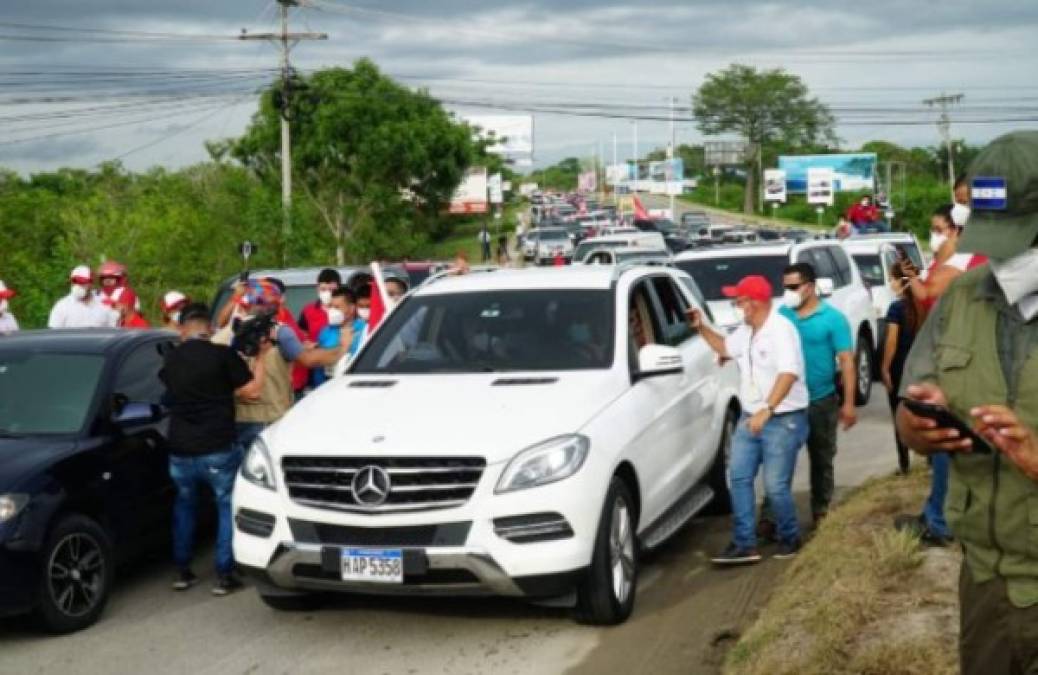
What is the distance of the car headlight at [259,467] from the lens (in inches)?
269

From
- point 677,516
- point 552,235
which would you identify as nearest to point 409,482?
point 677,516

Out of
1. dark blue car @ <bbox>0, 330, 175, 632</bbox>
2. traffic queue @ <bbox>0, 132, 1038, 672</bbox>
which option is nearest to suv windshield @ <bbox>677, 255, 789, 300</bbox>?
traffic queue @ <bbox>0, 132, 1038, 672</bbox>

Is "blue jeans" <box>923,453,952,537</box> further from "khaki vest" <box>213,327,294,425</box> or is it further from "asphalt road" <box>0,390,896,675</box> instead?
"khaki vest" <box>213,327,294,425</box>

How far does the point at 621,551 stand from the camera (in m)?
6.98

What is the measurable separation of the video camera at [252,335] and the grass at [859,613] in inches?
137

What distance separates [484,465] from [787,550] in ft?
8.80

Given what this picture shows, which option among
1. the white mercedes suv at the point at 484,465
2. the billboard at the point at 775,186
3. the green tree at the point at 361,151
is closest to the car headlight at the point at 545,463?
the white mercedes suv at the point at 484,465


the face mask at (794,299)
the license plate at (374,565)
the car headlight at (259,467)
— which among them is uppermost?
the face mask at (794,299)

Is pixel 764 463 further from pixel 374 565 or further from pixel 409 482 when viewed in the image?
pixel 374 565

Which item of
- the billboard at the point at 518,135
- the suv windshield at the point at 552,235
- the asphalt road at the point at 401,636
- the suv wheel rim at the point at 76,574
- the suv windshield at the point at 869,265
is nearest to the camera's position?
the asphalt road at the point at 401,636

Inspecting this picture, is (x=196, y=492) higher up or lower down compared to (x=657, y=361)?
lower down

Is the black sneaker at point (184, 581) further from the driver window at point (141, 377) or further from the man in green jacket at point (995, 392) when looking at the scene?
the man in green jacket at point (995, 392)

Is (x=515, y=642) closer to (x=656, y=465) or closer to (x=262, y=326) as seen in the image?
(x=656, y=465)

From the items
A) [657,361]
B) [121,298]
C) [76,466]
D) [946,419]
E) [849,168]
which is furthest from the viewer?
[849,168]
